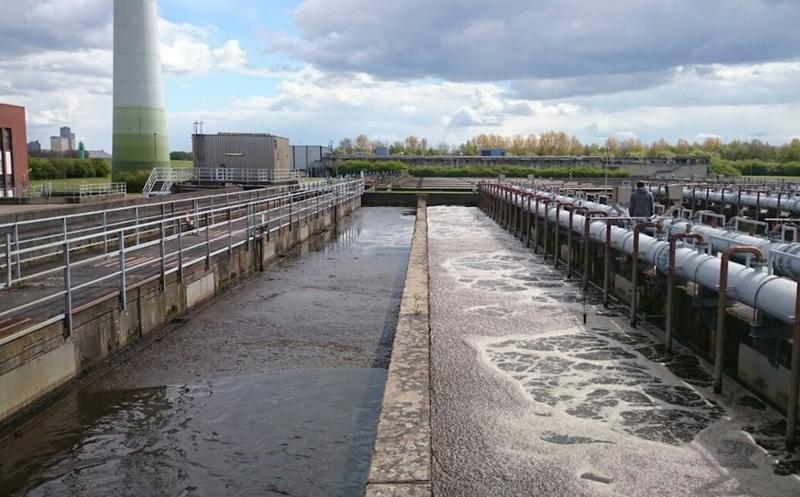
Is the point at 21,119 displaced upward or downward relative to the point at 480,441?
upward

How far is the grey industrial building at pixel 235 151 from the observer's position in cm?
5809

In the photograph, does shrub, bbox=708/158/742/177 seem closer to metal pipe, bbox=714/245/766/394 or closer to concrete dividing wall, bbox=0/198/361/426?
concrete dividing wall, bbox=0/198/361/426

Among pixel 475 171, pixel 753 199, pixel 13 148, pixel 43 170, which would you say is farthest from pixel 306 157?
pixel 753 199

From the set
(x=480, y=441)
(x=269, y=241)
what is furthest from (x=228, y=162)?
(x=480, y=441)

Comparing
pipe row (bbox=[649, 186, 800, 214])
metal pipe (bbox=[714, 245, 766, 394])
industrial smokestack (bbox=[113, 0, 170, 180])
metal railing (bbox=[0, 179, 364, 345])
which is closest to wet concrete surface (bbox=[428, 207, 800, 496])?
metal pipe (bbox=[714, 245, 766, 394])

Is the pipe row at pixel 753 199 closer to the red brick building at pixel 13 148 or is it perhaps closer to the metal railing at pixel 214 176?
the metal railing at pixel 214 176

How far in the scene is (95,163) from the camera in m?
77.8

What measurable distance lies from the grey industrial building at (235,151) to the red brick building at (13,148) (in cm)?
1325

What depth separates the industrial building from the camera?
93000 millimetres

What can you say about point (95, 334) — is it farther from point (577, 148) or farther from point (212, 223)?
point (577, 148)

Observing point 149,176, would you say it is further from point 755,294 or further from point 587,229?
point 755,294

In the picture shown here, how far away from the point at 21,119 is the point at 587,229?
1758 inches

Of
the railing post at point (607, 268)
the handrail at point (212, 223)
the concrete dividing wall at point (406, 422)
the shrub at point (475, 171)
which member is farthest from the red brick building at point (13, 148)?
the shrub at point (475, 171)

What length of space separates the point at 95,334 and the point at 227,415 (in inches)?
101
